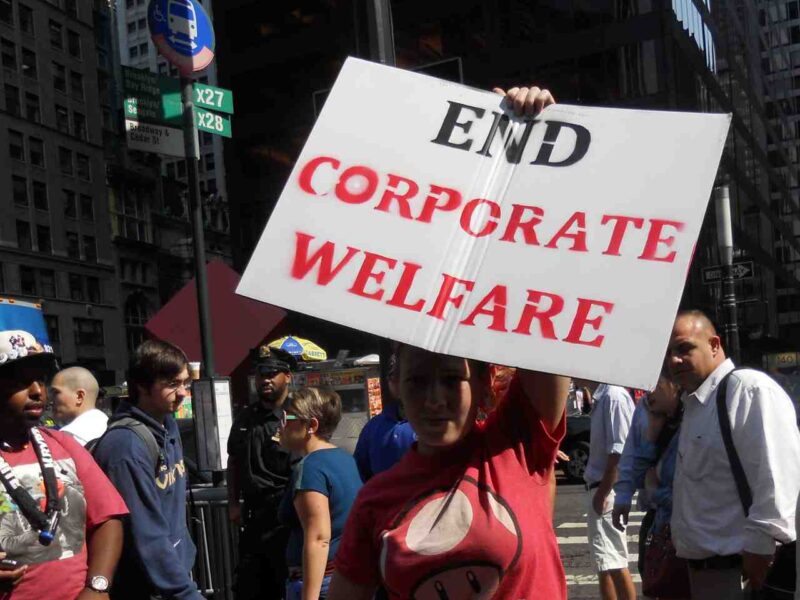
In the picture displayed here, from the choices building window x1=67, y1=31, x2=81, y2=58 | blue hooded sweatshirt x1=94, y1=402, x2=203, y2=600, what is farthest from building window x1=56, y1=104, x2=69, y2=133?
blue hooded sweatshirt x1=94, y1=402, x2=203, y2=600

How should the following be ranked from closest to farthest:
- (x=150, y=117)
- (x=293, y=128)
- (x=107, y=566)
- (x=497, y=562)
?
(x=497, y=562) < (x=107, y=566) < (x=150, y=117) < (x=293, y=128)

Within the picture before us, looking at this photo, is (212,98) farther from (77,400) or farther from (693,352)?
(693,352)

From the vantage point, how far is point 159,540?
158 inches

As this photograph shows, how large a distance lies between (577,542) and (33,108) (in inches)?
2477

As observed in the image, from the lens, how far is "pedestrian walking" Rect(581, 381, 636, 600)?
22.9 ft

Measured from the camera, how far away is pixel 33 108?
218 feet

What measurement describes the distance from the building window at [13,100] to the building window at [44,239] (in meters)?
7.30

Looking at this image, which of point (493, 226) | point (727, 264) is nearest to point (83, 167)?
point (727, 264)

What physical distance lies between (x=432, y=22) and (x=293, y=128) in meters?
7.79

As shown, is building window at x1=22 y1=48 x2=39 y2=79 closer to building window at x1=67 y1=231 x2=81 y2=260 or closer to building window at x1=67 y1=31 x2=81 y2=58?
building window at x1=67 y1=31 x2=81 y2=58

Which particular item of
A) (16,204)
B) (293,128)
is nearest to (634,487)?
(293,128)

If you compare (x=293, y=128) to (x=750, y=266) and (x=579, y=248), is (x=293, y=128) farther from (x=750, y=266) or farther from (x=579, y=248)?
(x=579, y=248)

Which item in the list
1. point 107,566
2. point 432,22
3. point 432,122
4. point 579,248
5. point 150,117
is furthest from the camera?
point 432,22

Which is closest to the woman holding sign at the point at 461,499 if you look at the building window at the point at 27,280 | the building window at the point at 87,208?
the building window at the point at 27,280
